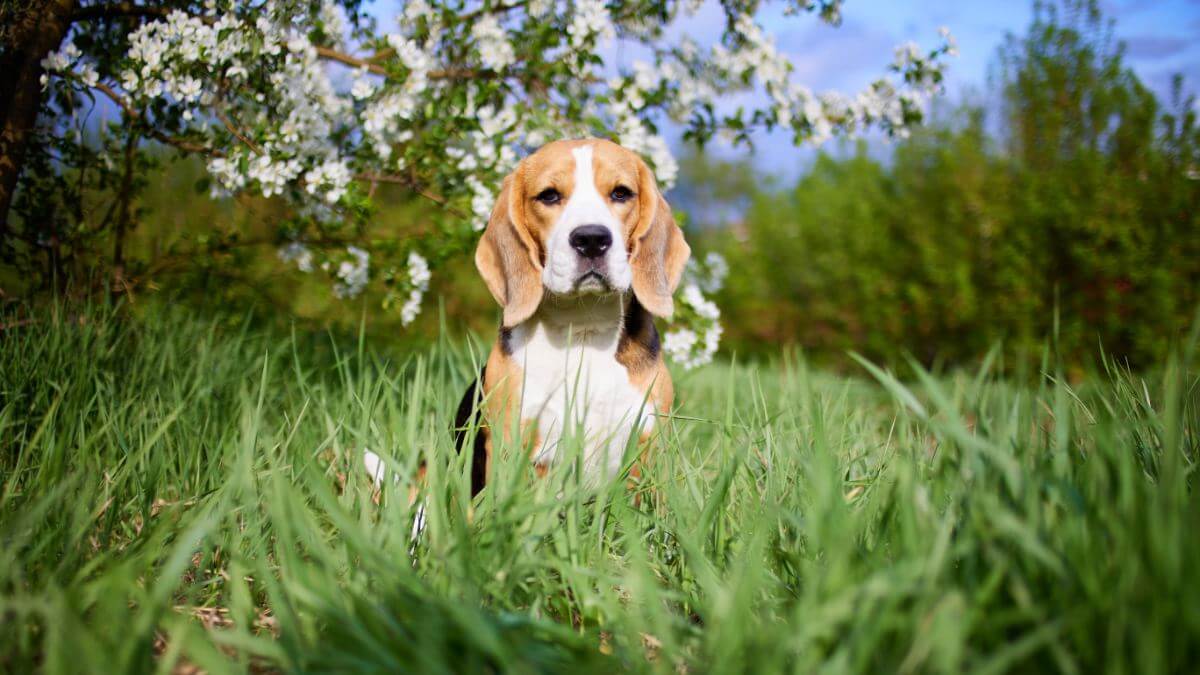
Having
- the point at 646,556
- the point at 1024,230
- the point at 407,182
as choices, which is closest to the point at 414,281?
the point at 407,182

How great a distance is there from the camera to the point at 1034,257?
31.9 feet

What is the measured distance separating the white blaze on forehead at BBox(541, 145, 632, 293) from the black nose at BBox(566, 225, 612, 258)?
18mm

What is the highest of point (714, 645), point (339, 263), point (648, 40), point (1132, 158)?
point (1132, 158)

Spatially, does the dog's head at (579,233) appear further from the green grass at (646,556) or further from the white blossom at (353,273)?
the white blossom at (353,273)

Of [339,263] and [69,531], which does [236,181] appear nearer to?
[339,263]

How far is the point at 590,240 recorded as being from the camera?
2789 mm

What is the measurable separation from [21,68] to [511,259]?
93.7 inches

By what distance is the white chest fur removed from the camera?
9.63 feet

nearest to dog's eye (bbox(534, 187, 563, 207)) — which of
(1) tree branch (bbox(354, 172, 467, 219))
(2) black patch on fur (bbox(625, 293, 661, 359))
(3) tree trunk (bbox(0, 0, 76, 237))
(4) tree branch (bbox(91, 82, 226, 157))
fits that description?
(2) black patch on fur (bbox(625, 293, 661, 359))

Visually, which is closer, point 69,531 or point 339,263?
point 69,531

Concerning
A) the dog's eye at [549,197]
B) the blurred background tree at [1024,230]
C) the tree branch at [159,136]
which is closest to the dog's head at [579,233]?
the dog's eye at [549,197]

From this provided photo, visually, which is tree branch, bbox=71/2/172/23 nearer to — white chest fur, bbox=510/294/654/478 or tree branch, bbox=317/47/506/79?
tree branch, bbox=317/47/506/79

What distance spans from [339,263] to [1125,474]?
365 cm

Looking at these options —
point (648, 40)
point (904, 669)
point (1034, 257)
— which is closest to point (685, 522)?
point (904, 669)
